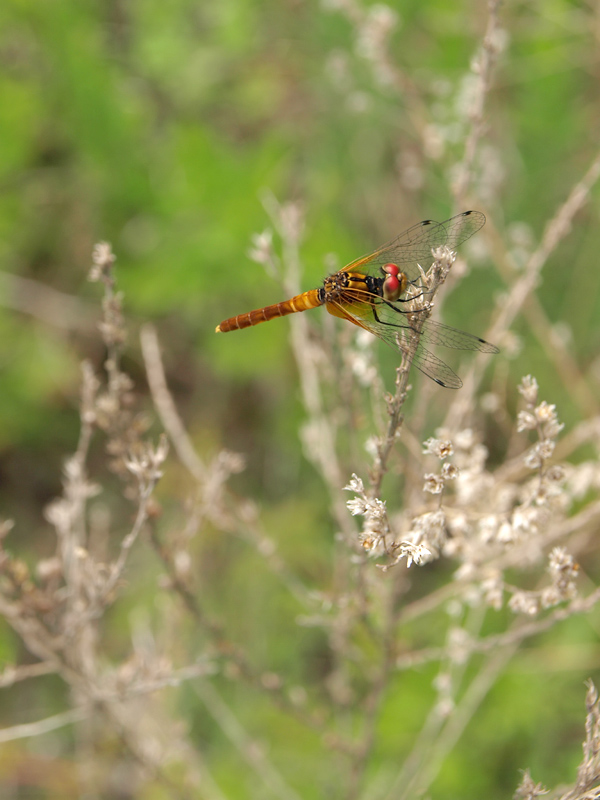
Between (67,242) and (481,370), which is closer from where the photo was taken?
(481,370)

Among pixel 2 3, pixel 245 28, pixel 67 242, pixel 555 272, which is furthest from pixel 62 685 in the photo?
pixel 245 28

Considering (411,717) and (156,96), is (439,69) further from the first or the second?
(411,717)

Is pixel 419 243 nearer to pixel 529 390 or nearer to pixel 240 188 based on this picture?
pixel 529 390

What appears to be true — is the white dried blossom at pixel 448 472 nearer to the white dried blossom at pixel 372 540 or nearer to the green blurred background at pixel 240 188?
the white dried blossom at pixel 372 540

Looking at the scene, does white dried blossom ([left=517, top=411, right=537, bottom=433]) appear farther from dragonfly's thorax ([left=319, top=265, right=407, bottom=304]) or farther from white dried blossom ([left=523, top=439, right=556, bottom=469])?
dragonfly's thorax ([left=319, top=265, right=407, bottom=304])

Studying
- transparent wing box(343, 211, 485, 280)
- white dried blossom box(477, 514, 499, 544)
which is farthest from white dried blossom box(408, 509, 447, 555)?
transparent wing box(343, 211, 485, 280)

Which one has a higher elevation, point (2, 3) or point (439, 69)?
point (2, 3)
